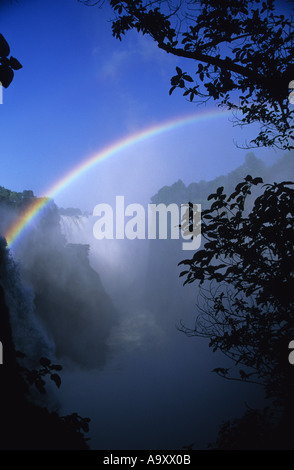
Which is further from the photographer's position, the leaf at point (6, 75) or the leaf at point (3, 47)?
the leaf at point (6, 75)

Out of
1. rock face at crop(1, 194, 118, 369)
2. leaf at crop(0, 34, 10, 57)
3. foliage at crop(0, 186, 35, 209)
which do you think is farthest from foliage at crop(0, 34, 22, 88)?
foliage at crop(0, 186, 35, 209)

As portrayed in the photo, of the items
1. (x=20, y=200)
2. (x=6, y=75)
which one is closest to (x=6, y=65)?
(x=6, y=75)

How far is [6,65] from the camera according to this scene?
2.03 meters

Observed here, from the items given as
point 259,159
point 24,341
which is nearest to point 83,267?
point 24,341

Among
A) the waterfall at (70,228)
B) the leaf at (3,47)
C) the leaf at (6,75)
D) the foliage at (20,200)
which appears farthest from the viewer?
the waterfall at (70,228)

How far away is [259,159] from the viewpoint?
72.2 metres

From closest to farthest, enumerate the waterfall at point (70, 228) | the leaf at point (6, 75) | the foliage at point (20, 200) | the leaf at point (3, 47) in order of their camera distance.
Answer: the leaf at point (3, 47), the leaf at point (6, 75), the foliage at point (20, 200), the waterfall at point (70, 228)

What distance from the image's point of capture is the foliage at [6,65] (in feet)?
6.38

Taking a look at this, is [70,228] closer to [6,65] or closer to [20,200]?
[20,200]

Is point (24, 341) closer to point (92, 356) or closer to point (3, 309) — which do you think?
point (92, 356)

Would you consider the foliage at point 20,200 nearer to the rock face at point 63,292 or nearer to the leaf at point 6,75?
the rock face at point 63,292

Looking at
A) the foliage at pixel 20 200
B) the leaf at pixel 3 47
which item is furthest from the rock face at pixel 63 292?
the leaf at pixel 3 47

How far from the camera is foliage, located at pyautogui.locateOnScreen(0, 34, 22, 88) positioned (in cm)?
195

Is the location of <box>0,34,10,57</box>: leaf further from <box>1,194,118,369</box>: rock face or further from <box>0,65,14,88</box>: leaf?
<box>1,194,118,369</box>: rock face
